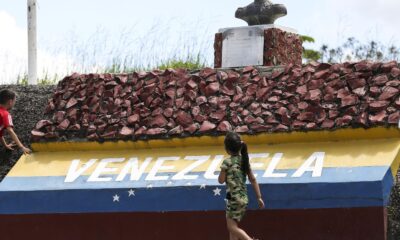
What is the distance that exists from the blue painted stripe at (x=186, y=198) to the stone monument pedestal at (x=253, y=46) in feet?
9.25

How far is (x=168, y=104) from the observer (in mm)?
10797

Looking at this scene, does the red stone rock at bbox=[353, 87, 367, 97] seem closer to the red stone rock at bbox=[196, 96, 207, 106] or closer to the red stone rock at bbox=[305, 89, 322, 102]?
the red stone rock at bbox=[305, 89, 322, 102]

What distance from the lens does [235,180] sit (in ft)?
27.8

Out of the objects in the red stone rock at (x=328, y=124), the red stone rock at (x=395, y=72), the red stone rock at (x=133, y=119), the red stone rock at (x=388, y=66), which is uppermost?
the red stone rock at (x=388, y=66)

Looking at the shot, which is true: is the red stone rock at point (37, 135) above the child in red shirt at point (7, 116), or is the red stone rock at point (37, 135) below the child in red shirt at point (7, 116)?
below

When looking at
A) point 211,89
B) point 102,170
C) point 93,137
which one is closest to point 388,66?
point 211,89

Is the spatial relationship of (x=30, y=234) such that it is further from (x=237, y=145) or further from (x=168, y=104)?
(x=237, y=145)

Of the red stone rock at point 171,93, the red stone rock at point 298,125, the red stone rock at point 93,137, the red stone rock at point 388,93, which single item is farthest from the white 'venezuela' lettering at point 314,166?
the red stone rock at point 93,137

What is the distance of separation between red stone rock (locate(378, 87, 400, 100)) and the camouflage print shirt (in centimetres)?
191

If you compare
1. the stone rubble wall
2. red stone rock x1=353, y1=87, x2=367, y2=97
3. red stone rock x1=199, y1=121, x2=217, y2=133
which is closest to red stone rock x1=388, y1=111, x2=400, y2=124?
the stone rubble wall

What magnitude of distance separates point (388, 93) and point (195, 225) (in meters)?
2.31

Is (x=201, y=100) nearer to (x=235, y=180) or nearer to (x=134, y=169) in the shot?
(x=134, y=169)

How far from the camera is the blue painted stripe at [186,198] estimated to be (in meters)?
8.72

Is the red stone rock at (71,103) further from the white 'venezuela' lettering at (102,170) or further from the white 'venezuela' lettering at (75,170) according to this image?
the white 'venezuela' lettering at (102,170)
